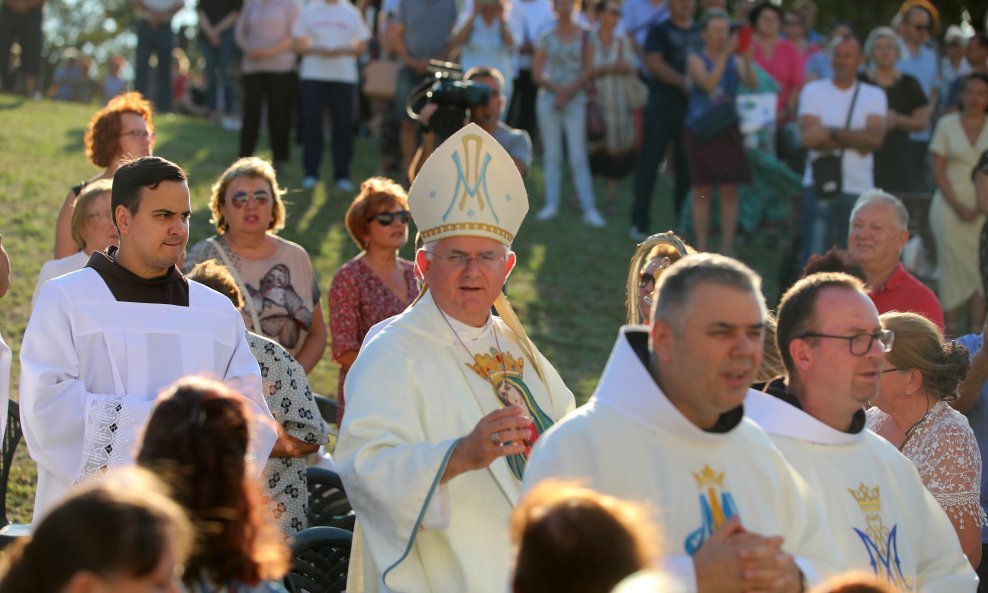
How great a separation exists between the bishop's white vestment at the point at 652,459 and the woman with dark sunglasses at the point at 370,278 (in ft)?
12.2

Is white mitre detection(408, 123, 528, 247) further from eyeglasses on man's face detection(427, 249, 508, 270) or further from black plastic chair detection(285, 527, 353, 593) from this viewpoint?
black plastic chair detection(285, 527, 353, 593)

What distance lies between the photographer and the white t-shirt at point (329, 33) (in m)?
14.0

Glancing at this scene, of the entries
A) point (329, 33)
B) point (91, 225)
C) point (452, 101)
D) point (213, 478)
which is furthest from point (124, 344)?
point (329, 33)

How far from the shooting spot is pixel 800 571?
13.7 ft

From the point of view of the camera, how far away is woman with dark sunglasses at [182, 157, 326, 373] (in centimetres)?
775

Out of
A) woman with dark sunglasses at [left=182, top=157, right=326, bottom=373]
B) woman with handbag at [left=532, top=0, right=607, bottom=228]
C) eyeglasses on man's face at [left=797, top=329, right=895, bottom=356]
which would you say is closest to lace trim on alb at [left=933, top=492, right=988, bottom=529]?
eyeglasses on man's face at [left=797, top=329, right=895, bottom=356]

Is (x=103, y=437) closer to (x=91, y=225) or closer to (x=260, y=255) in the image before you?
(x=91, y=225)

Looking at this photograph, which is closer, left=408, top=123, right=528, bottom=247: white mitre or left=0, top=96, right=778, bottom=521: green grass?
left=408, top=123, right=528, bottom=247: white mitre

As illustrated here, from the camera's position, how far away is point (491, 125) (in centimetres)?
877

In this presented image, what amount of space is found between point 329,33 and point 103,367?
29.4 feet

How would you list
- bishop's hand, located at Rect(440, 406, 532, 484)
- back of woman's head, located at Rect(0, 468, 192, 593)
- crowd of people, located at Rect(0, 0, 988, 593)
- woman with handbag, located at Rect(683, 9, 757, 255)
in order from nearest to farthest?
1. back of woman's head, located at Rect(0, 468, 192, 593)
2. crowd of people, located at Rect(0, 0, 988, 593)
3. bishop's hand, located at Rect(440, 406, 532, 484)
4. woman with handbag, located at Rect(683, 9, 757, 255)

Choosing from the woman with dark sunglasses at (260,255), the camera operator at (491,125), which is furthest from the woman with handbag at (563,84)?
the woman with dark sunglasses at (260,255)

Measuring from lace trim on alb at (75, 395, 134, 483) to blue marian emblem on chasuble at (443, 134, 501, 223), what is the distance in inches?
55.5

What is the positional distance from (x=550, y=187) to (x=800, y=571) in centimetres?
1076
